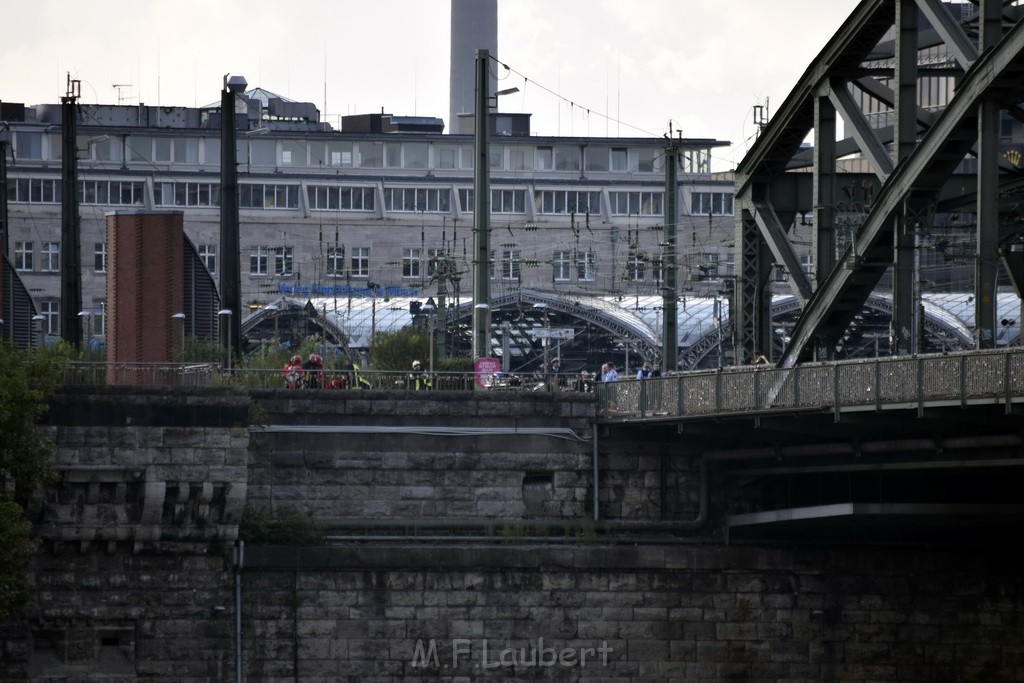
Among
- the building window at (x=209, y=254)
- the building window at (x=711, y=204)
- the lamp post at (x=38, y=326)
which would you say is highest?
the building window at (x=711, y=204)

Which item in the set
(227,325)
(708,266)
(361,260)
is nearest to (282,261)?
(361,260)

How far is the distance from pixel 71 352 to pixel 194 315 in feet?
24.2

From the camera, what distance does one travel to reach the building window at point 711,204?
363ft

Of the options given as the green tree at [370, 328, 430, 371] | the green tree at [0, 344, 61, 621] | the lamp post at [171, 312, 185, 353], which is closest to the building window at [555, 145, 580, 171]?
the green tree at [370, 328, 430, 371]

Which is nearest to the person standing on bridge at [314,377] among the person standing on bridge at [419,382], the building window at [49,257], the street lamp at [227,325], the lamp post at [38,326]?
the person standing on bridge at [419,382]

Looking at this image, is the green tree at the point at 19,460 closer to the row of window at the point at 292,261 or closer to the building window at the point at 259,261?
the row of window at the point at 292,261

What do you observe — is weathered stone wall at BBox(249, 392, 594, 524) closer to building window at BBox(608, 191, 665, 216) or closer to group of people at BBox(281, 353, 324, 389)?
group of people at BBox(281, 353, 324, 389)

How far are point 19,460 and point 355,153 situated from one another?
78822 mm

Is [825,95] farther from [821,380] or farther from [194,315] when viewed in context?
[194,315]

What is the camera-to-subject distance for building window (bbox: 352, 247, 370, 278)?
111062mm

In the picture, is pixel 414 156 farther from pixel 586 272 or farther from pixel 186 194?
pixel 186 194

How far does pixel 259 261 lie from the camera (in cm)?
10988

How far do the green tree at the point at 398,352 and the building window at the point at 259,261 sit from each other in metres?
56.9

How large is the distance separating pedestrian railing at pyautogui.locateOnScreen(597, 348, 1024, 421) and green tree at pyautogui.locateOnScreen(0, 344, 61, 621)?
37.8 ft
